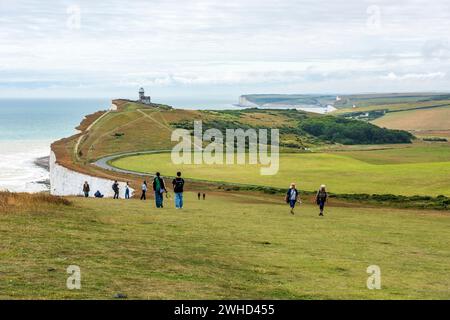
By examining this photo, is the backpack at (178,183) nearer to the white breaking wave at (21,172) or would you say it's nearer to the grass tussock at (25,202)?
the grass tussock at (25,202)

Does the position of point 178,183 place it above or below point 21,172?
above

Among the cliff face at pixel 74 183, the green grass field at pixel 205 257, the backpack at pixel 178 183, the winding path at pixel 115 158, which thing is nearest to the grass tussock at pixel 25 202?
the green grass field at pixel 205 257

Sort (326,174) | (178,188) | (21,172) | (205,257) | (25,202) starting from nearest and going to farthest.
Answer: (205,257) < (25,202) < (178,188) < (326,174) < (21,172)

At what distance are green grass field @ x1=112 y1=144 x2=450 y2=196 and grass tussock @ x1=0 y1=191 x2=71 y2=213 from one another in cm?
4259

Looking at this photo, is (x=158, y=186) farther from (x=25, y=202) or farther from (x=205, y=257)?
(x=205, y=257)

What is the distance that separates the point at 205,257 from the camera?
2100 centimetres

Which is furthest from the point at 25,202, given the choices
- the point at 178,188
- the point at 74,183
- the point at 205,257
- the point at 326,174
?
the point at 326,174

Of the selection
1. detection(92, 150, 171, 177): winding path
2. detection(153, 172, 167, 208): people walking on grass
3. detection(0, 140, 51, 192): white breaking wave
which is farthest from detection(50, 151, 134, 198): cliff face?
detection(153, 172, 167, 208): people walking on grass

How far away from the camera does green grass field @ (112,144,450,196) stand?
72.4 meters

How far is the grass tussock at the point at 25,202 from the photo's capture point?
89.2ft

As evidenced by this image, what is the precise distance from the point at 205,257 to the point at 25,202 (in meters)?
11.6

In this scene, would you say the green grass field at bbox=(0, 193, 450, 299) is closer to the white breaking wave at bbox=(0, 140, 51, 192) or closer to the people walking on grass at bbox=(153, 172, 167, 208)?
the people walking on grass at bbox=(153, 172, 167, 208)

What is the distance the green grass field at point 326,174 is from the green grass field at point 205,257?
39899 millimetres
